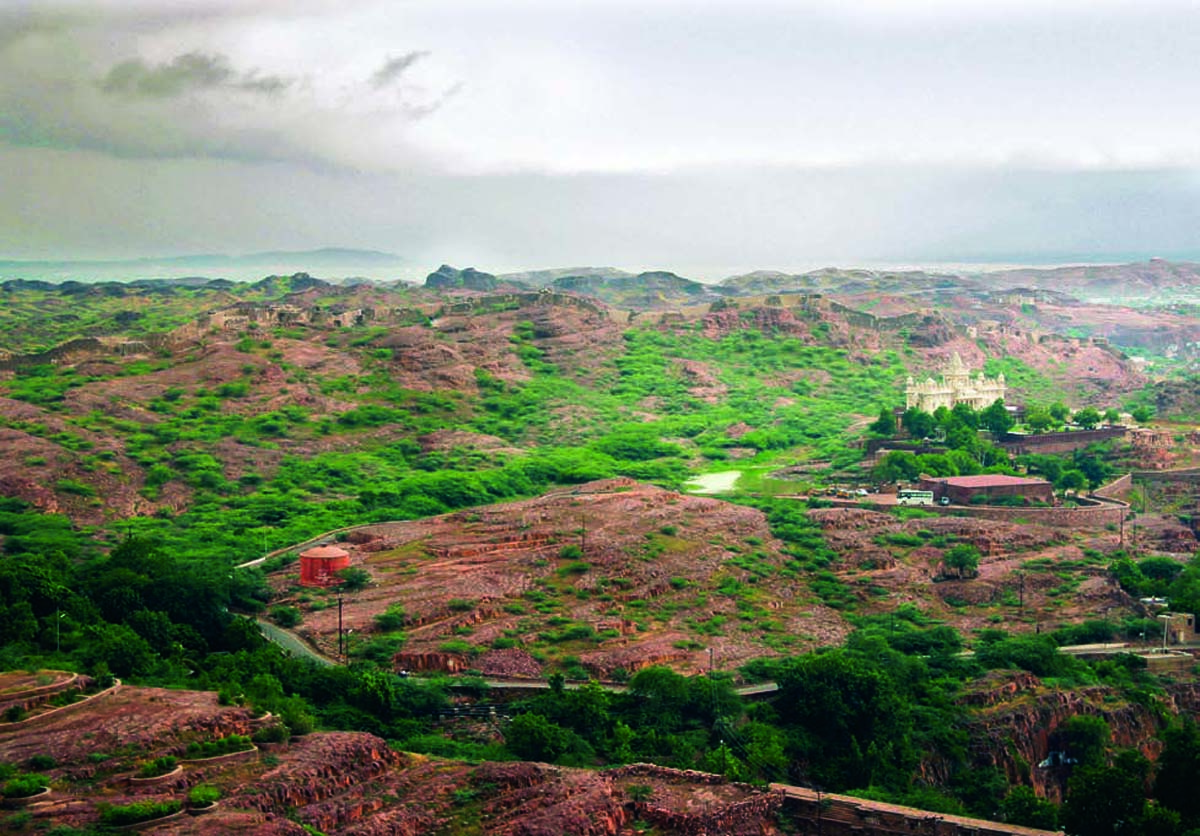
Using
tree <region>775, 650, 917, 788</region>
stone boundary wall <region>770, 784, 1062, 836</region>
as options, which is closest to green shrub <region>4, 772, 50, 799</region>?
stone boundary wall <region>770, 784, 1062, 836</region>

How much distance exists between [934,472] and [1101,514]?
33.6ft

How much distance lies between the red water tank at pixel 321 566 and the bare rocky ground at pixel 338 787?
2304 cm

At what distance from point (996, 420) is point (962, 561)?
29863mm

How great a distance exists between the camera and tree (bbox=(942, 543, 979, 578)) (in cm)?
6531

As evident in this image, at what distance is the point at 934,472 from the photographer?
8188cm

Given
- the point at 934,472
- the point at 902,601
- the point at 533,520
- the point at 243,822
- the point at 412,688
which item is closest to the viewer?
the point at 243,822

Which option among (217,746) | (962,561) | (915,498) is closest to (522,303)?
(915,498)

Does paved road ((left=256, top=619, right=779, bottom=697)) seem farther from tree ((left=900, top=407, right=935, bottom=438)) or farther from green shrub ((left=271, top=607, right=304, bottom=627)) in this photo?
tree ((left=900, top=407, right=935, bottom=438))

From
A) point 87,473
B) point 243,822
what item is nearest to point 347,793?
point 243,822

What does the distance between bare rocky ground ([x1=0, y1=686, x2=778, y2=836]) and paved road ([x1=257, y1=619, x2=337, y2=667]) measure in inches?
526

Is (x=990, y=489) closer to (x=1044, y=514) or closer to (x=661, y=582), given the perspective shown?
(x=1044, y=514)

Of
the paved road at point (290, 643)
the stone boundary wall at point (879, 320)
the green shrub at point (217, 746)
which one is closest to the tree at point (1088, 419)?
the stone boundary wall at point (879, 320)

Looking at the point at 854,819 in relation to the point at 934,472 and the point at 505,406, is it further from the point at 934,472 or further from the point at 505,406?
the point at 505,406

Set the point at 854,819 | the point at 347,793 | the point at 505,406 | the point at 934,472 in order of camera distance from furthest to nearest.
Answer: the point at 505,406, the point at 934,472, the point at 854,819, the point at 347,793
